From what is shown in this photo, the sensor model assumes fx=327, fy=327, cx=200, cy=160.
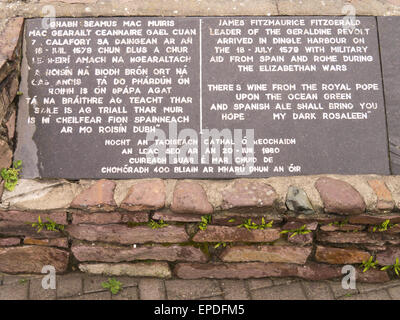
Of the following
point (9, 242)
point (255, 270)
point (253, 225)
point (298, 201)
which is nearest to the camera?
point (298, 201)

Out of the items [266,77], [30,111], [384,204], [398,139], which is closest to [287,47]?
[266,77]

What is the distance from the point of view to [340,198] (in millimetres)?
2338

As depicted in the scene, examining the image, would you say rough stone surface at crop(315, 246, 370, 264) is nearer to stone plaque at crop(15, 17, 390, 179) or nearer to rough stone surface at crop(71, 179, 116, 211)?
stone plaque at crop(15, 17, 390, 179)

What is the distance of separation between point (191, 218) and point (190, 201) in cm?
15

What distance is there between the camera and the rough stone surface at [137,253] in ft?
8.37

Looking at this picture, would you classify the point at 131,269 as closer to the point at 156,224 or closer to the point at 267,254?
the point at 156,224

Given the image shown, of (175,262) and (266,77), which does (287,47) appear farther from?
(175,262)

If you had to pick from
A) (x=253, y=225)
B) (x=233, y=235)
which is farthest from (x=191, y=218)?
(x=253, y=225)

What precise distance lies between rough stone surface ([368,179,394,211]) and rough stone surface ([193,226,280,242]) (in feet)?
2.48

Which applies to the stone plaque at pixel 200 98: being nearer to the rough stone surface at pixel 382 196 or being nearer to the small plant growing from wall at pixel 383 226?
the rough stone surface at pixel 382 196

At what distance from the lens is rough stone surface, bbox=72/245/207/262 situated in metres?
2.55

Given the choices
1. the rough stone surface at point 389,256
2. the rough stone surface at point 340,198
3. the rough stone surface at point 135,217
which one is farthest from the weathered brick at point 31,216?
the rough stone surface at point 389,256

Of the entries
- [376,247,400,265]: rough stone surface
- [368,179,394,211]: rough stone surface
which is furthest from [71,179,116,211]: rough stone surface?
[376,247,400,265]: rough stone surface

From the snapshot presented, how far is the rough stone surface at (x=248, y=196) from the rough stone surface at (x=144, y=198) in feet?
1.50
